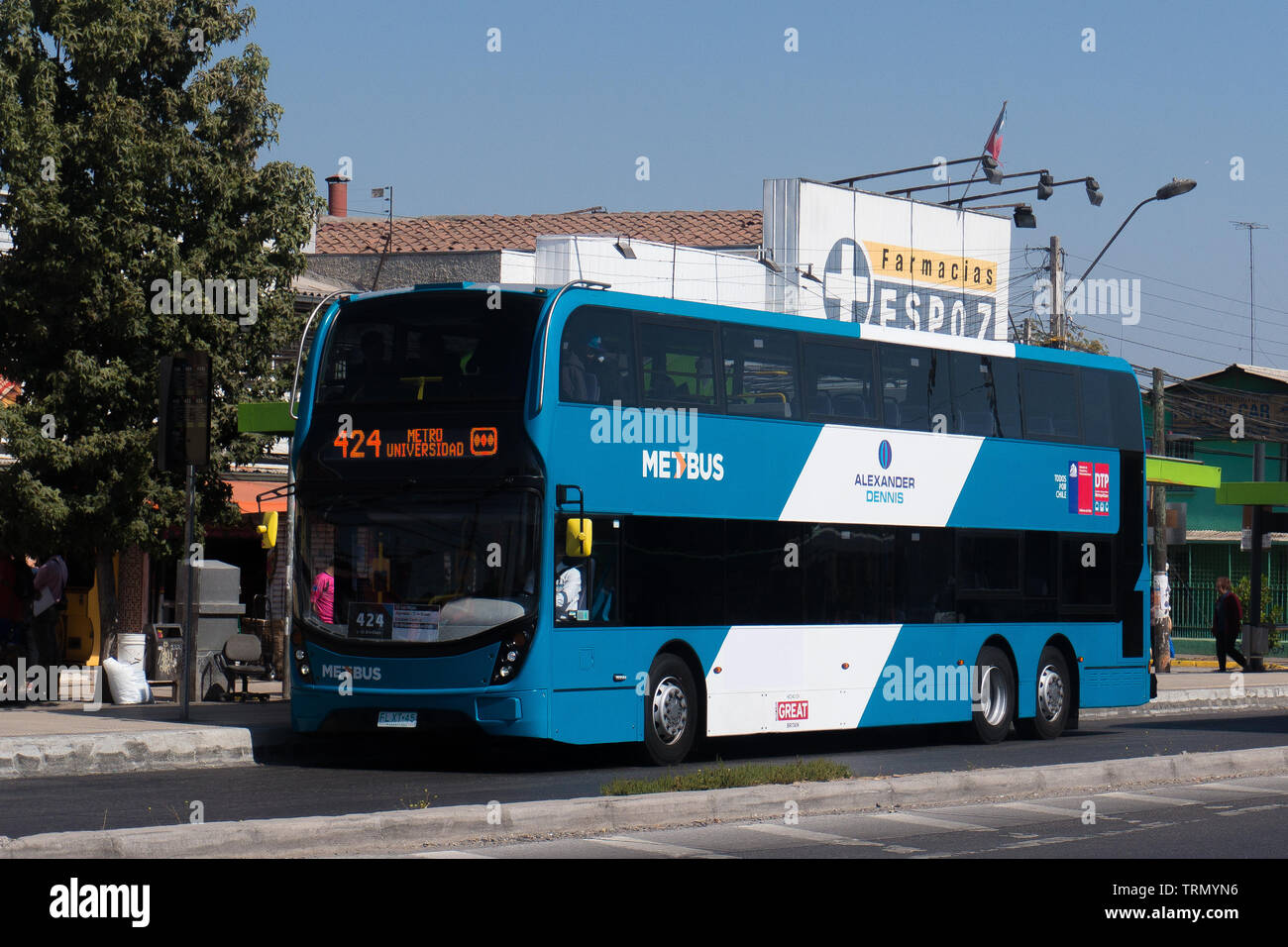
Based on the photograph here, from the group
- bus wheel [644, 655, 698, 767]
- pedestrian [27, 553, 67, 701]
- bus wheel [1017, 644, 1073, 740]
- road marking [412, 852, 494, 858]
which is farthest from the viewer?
pedestrian [27, 553, 67, 701]

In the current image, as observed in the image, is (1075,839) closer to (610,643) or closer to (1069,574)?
(610,643)

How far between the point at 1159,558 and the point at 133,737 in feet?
84.0

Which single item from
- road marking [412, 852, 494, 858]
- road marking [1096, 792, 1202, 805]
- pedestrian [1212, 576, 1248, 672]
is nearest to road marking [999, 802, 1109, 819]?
road marking [1096, 792, 1202, 805]

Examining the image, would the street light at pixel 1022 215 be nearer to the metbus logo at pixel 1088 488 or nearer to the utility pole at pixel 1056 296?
the utility pole at pixel 1056 296

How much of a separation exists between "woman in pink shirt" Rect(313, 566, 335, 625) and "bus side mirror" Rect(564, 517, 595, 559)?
2.20 metres

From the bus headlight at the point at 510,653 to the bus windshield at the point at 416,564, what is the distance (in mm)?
158

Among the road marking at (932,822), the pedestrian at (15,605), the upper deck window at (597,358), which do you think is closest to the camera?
the road marking at (932,822)

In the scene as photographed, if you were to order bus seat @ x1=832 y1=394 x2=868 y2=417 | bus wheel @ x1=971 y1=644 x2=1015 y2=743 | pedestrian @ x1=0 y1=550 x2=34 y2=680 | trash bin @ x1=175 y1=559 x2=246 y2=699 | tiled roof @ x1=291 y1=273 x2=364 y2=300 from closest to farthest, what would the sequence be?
bus seat @ x1=832 y1=394 x2=868 y2=417
bus wheel @ x1=971 y1=644 x2=1015 y2=743
pedestrian @ x1=0 y1=550 x2=34 y2=680
trash bin @ x1=175 y1=559 x2=246 y2=699
tiled roof @ x1=291 y1=273 x2=364 y2=300

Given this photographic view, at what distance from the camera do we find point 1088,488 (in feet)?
70.4

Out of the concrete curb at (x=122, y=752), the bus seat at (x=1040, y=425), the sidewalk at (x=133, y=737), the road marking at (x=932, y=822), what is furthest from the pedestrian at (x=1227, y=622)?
the road marking at (x=932, y=822)

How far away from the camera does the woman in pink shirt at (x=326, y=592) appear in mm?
16016

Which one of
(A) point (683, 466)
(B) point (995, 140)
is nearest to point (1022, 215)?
(B) point (995, 140)

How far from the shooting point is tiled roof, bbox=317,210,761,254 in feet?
154

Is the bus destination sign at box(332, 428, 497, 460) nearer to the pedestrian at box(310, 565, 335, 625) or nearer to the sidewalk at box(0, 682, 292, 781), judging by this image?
the pedestrian at box(310, 565, 335, 625)
